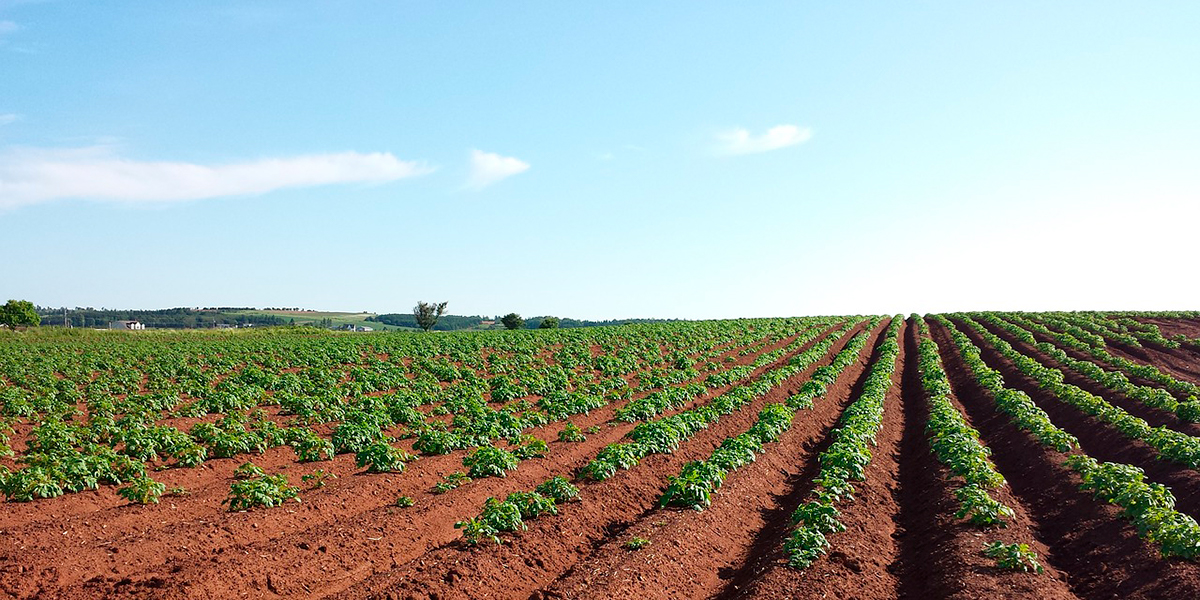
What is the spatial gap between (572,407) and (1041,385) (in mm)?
16607

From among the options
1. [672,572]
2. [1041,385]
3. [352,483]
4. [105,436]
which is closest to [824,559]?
[672,572]

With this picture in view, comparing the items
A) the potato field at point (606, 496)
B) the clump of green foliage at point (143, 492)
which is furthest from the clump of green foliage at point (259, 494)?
the clump of green foliage at point (143, 492)

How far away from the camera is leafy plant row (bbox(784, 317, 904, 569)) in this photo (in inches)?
370

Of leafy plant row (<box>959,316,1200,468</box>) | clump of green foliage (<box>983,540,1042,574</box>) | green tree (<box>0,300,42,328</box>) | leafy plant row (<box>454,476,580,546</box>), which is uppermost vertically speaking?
green tree (<box>0,300,42,328</box>)

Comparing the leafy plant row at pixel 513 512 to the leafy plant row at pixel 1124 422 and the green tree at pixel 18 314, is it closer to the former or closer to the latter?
the leafy plant row at pixel 1124 422

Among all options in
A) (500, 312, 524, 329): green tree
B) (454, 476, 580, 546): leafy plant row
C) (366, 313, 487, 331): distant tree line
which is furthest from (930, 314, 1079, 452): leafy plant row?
(366, 313, 487, 331): distant tree line

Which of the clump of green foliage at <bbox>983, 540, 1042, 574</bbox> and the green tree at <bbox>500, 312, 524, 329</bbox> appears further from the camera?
the green tree at <bbox>500, 312, 524, 329</bbox>

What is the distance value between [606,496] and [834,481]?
3.81 meters

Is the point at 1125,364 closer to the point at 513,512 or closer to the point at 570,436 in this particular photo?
the point at 570,436

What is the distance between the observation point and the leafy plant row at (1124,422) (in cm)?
1367

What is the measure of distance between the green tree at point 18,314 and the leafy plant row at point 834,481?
117m

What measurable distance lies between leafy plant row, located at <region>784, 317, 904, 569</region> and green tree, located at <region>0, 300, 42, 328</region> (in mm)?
116704

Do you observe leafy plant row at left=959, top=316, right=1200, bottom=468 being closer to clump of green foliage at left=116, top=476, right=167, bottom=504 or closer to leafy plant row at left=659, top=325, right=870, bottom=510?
leafy plant row at left=659, top=325, right=870, bottom=510

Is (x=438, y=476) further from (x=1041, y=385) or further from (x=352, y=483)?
(x=1041, y=385)
